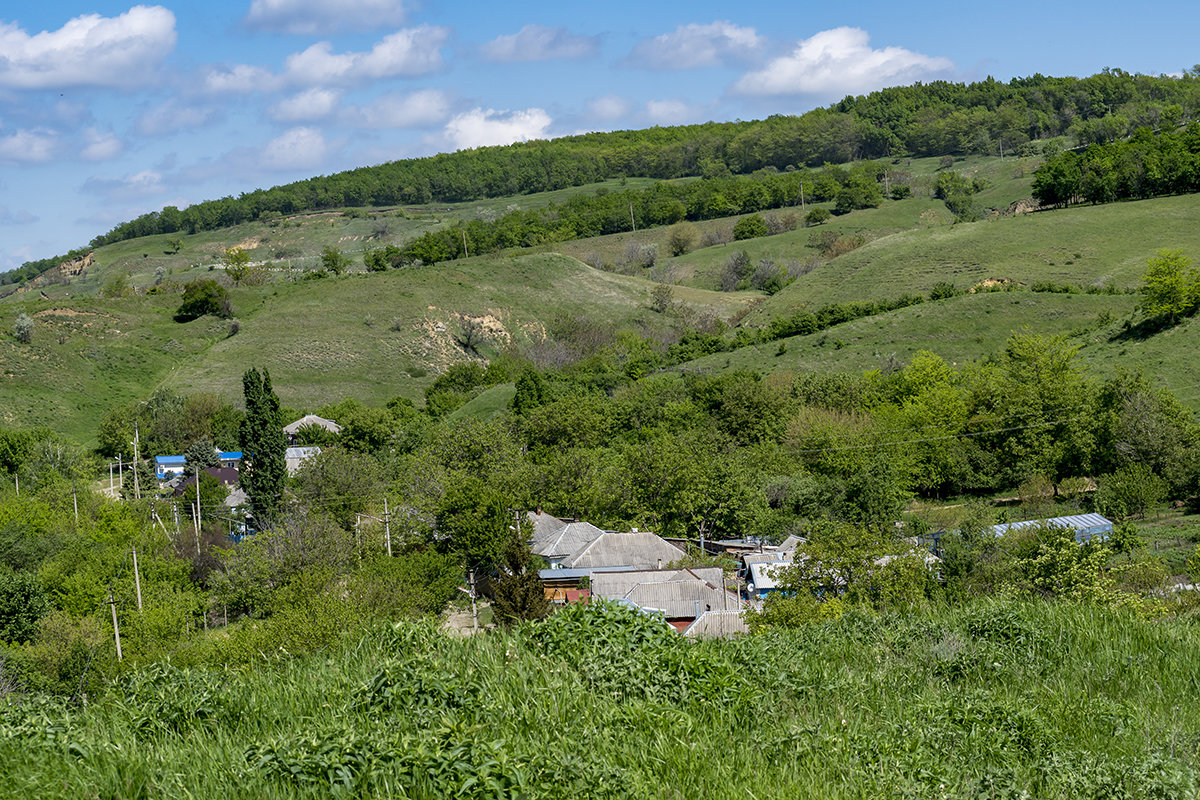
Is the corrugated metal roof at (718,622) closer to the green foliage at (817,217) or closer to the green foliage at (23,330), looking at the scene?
the green foliage at (23,330)

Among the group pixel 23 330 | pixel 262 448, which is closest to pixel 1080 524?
pixel 262 448

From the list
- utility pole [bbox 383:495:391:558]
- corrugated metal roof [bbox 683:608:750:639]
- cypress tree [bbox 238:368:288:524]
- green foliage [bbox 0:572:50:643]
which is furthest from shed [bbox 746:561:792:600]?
green foliage [bbox 0:572:50:643]

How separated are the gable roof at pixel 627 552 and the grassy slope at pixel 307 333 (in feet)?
150

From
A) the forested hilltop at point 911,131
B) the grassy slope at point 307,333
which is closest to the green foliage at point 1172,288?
the grassy slope at point 307,333

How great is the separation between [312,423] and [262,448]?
24653 millimetres

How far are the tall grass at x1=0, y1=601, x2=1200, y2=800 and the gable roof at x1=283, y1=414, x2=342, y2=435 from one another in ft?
208

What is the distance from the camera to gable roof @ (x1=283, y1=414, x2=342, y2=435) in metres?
68.8

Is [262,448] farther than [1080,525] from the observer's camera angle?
Yes

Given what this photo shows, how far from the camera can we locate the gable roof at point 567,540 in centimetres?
4000

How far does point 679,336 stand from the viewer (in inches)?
3654

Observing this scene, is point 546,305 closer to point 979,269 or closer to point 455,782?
point 979,269

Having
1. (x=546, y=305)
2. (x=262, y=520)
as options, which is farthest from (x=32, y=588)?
(x=546, y=305)

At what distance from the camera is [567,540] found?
40.8 meters

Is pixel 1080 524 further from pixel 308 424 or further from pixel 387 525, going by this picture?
pixel 308 424
